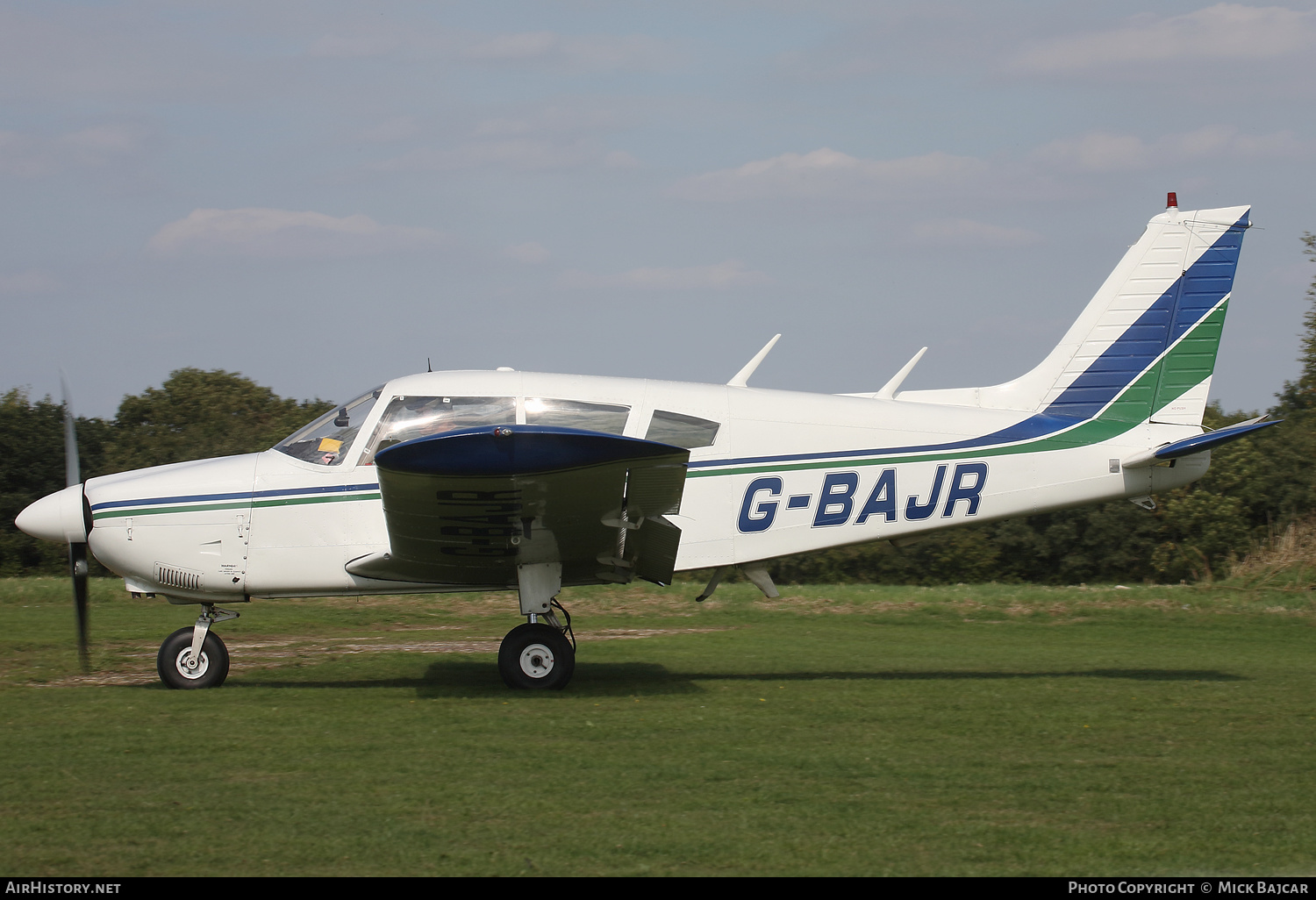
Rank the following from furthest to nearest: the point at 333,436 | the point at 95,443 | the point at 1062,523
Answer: the point at 95,443 < the point at 1062,523 < the point at 333,436

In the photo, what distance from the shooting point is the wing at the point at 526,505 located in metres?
6.57

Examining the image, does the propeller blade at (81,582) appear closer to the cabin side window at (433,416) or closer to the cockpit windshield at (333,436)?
the cockpit windshield at (333,436)

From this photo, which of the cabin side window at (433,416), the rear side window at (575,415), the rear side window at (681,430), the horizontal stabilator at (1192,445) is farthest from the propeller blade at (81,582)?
the horizontal stabilator at (1192,445)

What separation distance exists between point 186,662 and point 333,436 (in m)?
2.04

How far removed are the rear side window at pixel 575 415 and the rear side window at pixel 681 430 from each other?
0.83 feet

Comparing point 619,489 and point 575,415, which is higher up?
point 575,415

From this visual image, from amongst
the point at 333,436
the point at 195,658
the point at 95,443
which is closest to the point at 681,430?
the point at 333,436

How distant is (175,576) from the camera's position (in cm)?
788

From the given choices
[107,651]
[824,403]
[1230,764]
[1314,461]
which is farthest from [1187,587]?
[107,651]

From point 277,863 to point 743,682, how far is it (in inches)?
196

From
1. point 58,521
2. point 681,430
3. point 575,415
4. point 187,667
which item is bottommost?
point 187,667

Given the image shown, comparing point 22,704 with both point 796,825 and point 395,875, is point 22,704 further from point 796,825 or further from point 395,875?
point 796,825

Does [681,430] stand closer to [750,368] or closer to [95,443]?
[750,368]

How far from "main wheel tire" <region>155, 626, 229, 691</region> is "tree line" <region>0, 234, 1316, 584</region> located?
16.2m
